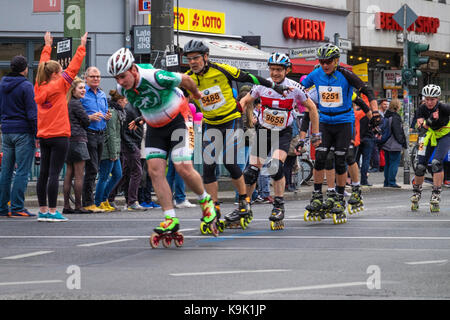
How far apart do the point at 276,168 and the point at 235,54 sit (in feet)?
49.2

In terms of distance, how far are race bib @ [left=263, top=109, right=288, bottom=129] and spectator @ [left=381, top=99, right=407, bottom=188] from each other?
964 centimetres

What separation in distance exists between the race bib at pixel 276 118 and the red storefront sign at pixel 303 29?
20170 millimetres

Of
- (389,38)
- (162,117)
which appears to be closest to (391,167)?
(162,117)

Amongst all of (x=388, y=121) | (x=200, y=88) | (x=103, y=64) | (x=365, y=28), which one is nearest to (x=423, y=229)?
(x=200, y=88)

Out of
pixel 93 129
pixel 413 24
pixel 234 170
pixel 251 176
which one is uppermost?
pixel 413 24

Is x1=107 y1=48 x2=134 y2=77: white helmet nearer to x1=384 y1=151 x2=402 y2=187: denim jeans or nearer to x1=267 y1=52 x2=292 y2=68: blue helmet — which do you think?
x1=267 y1=52 x2=292 y2=68: blue helmet

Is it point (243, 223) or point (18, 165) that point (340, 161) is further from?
point (18, 165)

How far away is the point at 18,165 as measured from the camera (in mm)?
13523

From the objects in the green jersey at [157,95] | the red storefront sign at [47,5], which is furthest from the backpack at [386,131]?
the green jersey at [157,95]

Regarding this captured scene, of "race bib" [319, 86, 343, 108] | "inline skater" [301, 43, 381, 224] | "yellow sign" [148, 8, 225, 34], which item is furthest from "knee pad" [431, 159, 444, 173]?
"yellow sign" [148, 8, 225, 34]

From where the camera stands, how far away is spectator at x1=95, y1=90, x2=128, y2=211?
599 inches

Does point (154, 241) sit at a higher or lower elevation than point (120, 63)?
lower

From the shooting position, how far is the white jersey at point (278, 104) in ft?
39.4
